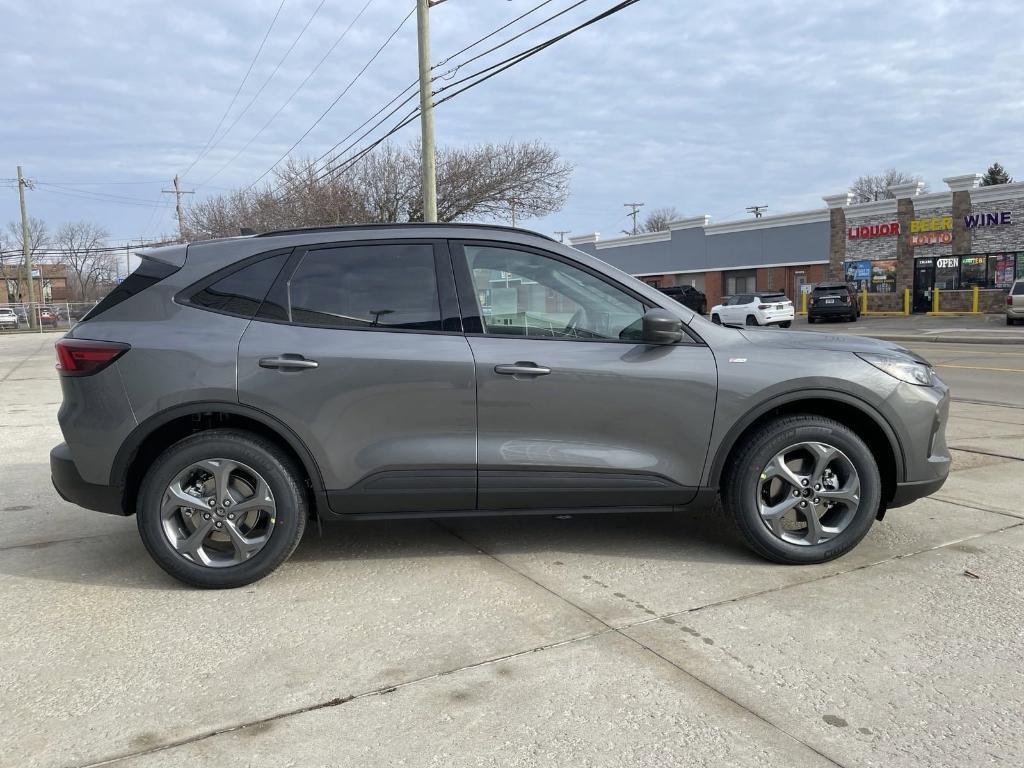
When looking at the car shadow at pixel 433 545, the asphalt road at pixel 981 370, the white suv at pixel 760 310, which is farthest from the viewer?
the white suv at pixel 760 310

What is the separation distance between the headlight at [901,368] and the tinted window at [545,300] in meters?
1.22

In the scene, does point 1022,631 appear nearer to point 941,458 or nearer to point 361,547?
point 941,458

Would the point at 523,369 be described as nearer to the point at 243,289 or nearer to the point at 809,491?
the point at 243,289

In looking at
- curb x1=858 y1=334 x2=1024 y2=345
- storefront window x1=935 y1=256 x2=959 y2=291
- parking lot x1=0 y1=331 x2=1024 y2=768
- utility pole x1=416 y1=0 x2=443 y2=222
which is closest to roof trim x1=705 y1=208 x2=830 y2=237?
storefront window x1=935 y1=256 x2=959 y2=291

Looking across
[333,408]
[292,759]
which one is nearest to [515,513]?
[333,408]

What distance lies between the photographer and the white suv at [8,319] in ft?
171

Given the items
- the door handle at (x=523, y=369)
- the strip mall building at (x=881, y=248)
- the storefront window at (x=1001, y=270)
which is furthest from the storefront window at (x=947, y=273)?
the door handle at (x=523, y=369)

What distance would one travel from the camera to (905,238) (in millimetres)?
37500

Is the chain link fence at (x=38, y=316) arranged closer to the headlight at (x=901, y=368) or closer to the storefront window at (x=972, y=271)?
the storefront window at (x=972, y=271)

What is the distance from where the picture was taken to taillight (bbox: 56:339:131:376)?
147 inches

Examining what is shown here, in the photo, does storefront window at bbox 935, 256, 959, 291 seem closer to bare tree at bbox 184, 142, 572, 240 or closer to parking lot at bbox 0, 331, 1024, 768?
bare tree at bbox 184, 142, 572, 240

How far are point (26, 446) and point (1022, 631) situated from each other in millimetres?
8284

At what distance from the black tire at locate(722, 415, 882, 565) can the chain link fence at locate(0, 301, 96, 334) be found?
54.1 meters

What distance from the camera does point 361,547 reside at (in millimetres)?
4473
